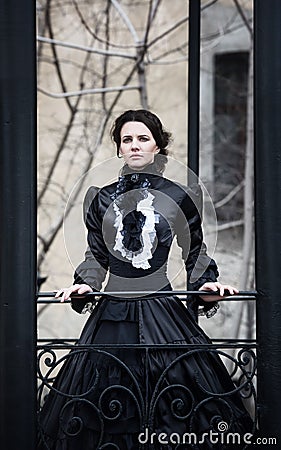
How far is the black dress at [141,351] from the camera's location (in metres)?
2.84

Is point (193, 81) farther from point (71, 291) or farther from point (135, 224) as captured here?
point (71, 291)

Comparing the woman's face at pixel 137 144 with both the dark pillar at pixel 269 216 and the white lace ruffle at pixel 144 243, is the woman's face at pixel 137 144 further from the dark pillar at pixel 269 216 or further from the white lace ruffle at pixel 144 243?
the dark pillar at pixel 269 216

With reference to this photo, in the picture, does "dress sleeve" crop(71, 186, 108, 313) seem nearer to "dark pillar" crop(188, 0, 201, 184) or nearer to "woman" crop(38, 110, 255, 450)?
"woman" crop(38, 110, 255, 450)

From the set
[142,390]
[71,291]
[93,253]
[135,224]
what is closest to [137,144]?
[135,224]

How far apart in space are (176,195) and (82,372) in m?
0.68

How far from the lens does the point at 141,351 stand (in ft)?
9.61

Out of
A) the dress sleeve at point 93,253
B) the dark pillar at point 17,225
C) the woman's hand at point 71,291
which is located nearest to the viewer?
the dark pillar at point 17,225

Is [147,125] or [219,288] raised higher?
[147,125]

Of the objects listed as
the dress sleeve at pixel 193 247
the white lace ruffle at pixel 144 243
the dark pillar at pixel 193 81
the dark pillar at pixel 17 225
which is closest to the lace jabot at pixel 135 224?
the white lace ruffle at pixel 144 243

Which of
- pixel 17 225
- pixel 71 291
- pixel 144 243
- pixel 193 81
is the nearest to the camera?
pixel 17 225

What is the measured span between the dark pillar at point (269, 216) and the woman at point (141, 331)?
0.14 m

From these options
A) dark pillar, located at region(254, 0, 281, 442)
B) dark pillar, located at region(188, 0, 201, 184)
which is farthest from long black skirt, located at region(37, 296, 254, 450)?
dark pillar, located at region(188, 0, 201, 184)

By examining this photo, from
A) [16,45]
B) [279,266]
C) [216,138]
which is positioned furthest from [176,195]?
[216,138]

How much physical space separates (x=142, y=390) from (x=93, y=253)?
50 cm
